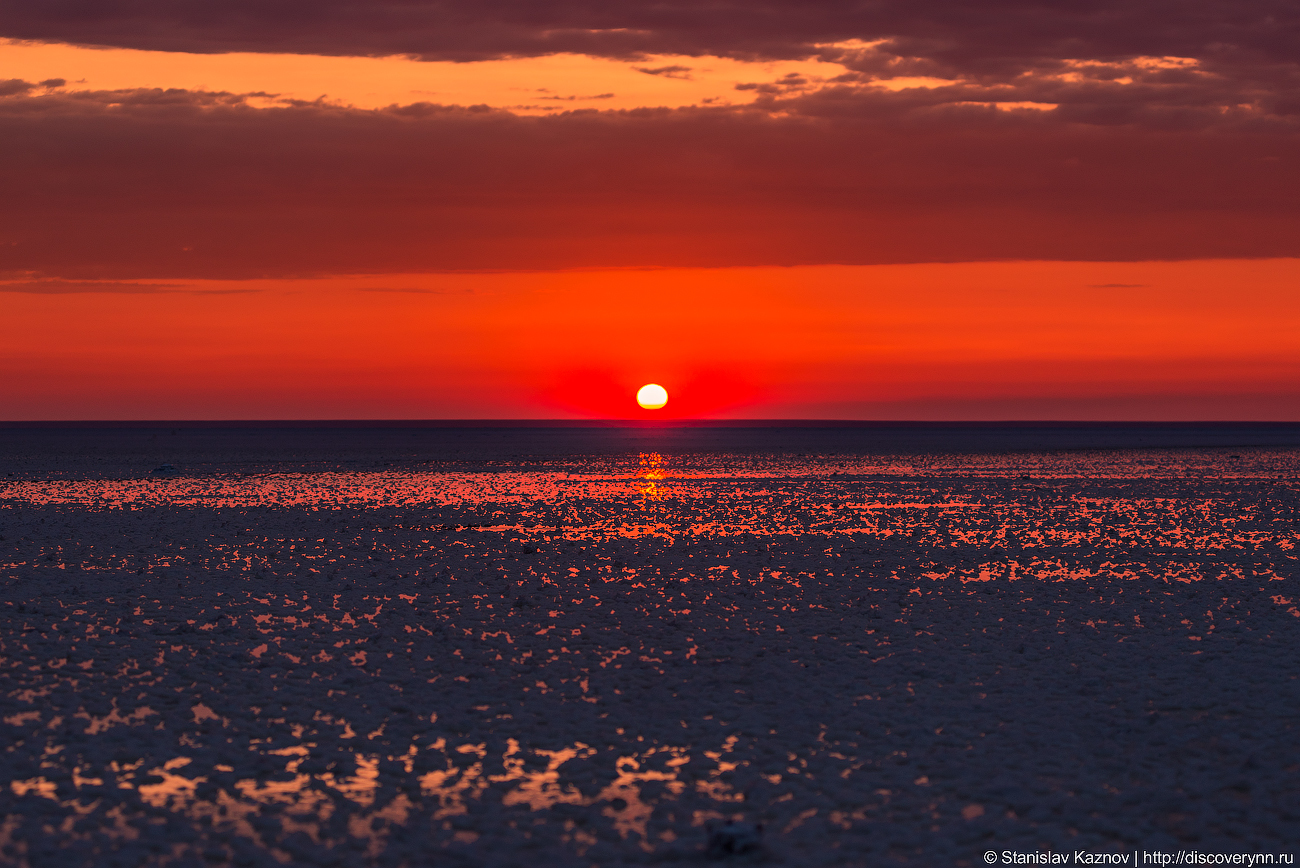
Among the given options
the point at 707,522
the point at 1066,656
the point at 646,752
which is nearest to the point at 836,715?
the point at 646,752

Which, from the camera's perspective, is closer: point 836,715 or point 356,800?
point 356,800

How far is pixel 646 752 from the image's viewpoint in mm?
9922

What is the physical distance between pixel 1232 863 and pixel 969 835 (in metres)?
1.65

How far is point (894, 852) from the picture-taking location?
25.6ft

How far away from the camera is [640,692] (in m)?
11.9

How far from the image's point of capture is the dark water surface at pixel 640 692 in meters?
8.24

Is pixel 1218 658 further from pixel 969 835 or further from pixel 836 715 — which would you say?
pixel 969 835

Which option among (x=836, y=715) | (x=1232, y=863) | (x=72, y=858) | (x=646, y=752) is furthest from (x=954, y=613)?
(x=72, y=858)

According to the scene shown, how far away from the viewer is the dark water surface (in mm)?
8242

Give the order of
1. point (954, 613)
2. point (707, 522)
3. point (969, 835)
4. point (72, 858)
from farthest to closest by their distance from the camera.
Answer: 1. point (707, 522)
2. point (954, 613)
3. point (969, 835)
4. point (72, 858)

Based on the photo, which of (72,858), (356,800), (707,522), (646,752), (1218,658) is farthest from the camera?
(707,522)

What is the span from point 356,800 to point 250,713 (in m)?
2.76

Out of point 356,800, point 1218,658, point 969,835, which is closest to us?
point 969,835

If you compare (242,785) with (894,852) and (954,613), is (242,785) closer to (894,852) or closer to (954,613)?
(894,852)
